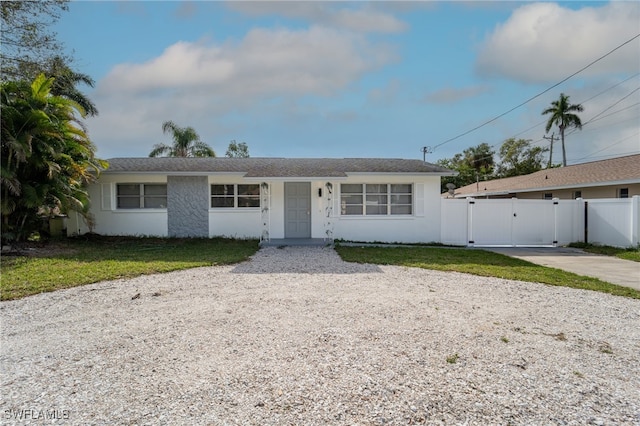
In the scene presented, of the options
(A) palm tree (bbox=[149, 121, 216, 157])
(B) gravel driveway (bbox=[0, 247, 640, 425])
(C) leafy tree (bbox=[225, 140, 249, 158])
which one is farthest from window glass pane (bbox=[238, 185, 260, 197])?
(C) leafy tree (bbox=[225, 140, 249, 158])

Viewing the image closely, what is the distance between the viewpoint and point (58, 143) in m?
11.2

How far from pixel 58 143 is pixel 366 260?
10.3 meters

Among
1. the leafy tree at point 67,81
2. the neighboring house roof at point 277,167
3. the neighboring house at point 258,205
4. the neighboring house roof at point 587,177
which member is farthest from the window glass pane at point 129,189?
the neighboring house roof at point 587,177

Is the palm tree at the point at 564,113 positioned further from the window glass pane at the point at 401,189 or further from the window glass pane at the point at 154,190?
the window glass pane at the point at 154,190

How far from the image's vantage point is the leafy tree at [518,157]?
39406mm

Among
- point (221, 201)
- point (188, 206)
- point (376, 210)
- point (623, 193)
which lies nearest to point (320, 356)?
point (376, 210)

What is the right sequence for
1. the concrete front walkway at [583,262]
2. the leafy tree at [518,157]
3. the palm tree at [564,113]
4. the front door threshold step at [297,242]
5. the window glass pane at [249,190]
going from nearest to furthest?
1. the concrete front walkway at [583,262]
2. the front door threshold step at [297,242]
3. the window glass pane at [249,190]
4. the palm tree at [564,113]
5. the leafy tree at [518,157]

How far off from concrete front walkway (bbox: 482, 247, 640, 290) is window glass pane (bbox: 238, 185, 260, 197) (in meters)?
9.38

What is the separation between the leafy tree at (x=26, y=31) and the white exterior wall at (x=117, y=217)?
5067 millimetres

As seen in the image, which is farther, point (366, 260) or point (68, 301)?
point (366, 260)

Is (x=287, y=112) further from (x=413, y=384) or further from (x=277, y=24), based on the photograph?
(x=413, y=384)

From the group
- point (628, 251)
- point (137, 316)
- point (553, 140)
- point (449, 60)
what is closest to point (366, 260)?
point (137, 316)

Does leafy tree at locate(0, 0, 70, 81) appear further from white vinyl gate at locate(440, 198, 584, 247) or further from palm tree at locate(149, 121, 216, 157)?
white vinyl gate at locate(440, 198, 584, 247)

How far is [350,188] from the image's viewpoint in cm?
1430
